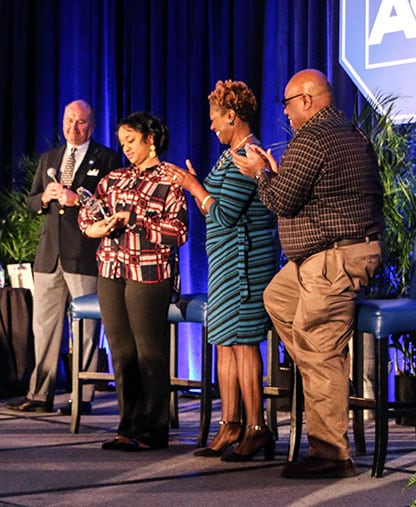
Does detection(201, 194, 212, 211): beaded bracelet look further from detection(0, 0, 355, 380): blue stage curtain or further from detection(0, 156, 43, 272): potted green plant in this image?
detection(0, 156, 43, 272): potted green plant

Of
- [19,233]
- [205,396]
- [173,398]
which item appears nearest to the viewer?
[205,396]

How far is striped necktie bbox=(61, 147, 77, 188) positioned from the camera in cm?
568

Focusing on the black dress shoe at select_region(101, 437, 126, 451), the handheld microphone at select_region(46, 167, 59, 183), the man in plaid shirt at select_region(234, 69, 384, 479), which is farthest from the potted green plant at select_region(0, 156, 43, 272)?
the man in plaid shirt at select_region(234, 69, 384, 479)

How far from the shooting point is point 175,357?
524cm

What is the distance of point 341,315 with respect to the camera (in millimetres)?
3818

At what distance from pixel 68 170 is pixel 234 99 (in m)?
1.67

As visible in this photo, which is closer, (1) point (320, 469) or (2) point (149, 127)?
(1) point (320, 469)

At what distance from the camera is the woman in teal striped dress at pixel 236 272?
4156 millimetres

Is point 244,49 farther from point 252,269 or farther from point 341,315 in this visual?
point 341,315

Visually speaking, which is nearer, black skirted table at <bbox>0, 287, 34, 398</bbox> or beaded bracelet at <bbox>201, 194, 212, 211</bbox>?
beaded bracelet at <bbox>201, 194, 212, 211</bbox>

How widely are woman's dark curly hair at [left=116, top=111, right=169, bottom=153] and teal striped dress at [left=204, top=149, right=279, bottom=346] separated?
0.34 metres

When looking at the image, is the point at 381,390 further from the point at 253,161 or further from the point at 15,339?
the point at 15,339

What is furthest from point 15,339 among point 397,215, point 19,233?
point 397,215

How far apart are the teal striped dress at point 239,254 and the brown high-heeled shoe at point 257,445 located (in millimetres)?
336
